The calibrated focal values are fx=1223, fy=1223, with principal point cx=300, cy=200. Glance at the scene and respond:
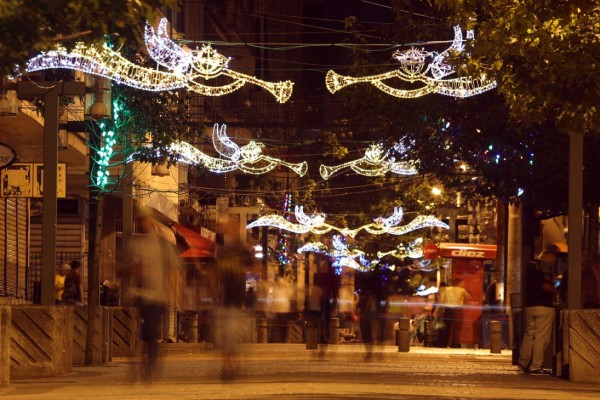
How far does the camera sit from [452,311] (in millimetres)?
33438

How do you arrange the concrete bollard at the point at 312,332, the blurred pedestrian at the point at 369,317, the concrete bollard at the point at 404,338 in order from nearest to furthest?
the blurred pedestrian at the point at 369,317 → the concrete bollard at the point at 312,332 → the concrete bollard at the point at 404,338

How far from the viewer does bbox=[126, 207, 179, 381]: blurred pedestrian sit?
14977mm

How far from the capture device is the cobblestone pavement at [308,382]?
14461mm

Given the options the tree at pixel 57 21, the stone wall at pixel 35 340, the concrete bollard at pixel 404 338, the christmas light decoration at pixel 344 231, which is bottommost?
the concrete bollard at pixel 404 338

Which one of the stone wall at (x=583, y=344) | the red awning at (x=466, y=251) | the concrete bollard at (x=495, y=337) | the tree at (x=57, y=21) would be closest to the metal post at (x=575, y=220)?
the stone wall at (x=583, y=344)

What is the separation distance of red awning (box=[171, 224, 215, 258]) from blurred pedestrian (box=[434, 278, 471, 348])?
23.4ft

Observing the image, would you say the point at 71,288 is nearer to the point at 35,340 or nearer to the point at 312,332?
the point at 312,332

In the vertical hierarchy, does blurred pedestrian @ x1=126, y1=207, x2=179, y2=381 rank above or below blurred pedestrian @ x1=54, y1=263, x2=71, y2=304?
above

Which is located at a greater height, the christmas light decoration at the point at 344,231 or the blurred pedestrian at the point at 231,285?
the christmas light decoration at the point at 344,231

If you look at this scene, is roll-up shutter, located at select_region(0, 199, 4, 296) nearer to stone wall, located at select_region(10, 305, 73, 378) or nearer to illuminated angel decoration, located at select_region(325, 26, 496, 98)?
illuminated angel decoration, located at select_region(325, 26, 496, 98)

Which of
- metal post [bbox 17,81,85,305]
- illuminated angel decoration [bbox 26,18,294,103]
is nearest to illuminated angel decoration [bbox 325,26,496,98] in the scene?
illuminated angel decoration [bbox 26,18,294,103]

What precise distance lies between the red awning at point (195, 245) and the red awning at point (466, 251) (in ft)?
22.9

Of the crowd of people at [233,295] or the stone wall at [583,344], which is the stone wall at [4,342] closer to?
the crowd of people at [233,295]

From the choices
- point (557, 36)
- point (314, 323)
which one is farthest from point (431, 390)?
point (314, 323)
